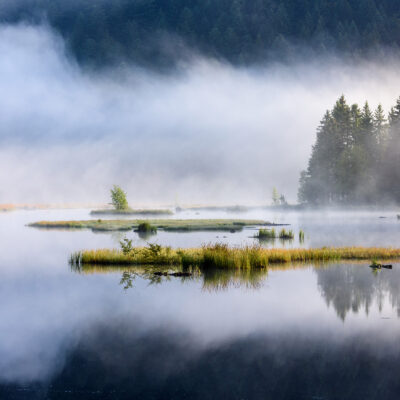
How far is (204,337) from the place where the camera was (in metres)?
18.0

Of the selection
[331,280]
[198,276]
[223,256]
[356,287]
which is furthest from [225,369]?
[223,256]

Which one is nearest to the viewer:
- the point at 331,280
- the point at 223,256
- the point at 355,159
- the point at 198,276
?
the point at 331,280

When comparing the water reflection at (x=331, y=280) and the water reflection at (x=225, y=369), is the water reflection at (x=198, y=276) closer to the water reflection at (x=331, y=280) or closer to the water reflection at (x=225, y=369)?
the water reflection at (x=331, y=280)

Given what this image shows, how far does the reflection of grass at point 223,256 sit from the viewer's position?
104 ft

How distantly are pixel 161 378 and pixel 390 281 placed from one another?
17454 mm

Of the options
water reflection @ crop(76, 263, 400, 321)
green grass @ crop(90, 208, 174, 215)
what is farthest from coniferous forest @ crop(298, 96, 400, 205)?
water reflection @ crop(76, 263, 400, 321)

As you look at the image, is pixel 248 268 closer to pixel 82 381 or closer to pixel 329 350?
pixel 329 350

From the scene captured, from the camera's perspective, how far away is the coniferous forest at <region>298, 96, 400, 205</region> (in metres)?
119

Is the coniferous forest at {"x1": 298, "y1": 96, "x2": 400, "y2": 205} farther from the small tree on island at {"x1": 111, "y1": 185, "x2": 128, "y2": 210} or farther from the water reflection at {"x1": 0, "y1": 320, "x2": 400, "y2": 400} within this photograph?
the water reflection at {"x1": 0, "y1": 320, "x2": 400, "y2": 400}

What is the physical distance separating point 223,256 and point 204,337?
13711mm

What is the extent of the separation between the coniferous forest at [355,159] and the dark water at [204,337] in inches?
3696

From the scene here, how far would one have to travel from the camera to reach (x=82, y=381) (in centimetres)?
1428

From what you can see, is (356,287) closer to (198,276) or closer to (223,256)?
(223,256)

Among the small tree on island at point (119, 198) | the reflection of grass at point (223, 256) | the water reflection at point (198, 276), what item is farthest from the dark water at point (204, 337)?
the small tree on island at point (119, 198)
